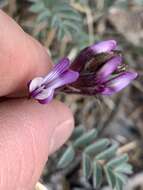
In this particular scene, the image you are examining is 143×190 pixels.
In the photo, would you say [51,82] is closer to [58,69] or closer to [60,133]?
[58,69]

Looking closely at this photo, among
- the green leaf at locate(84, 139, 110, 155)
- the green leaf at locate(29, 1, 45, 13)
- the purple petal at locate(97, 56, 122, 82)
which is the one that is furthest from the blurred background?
the purple petal at locate(97, 56, 122, 82)

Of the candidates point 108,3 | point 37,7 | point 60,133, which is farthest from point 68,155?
point 108,3

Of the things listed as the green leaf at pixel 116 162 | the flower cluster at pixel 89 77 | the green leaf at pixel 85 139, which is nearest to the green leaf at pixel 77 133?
the green leaf at pixel 85 139

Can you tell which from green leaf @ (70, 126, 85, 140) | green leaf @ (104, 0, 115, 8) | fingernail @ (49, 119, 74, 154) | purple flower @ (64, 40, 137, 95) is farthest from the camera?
green leaf @ (104, 0, 115, 8)

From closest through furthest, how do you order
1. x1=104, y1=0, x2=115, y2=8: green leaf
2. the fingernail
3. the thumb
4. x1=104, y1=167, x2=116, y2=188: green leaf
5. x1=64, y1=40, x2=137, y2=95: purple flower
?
the thumb → x1=64, y1=40, x2=137, y2=95: purple flower → the fingernail → x1=104, y1=167, x2=116, y2=188: green leaf → x1=104, y1=0, x2=115, y2=8: green leaf

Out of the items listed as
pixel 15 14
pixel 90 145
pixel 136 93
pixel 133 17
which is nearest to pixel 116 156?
pixel 90 145

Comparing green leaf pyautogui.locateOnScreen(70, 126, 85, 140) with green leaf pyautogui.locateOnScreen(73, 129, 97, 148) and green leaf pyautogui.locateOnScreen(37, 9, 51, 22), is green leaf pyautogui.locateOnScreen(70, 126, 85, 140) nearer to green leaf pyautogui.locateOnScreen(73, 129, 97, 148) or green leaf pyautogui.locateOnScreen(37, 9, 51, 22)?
green leaf pyautogui.locateOnScreen(73, 129, 97, 148)

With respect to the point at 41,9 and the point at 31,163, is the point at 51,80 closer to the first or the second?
the point at 31,163
